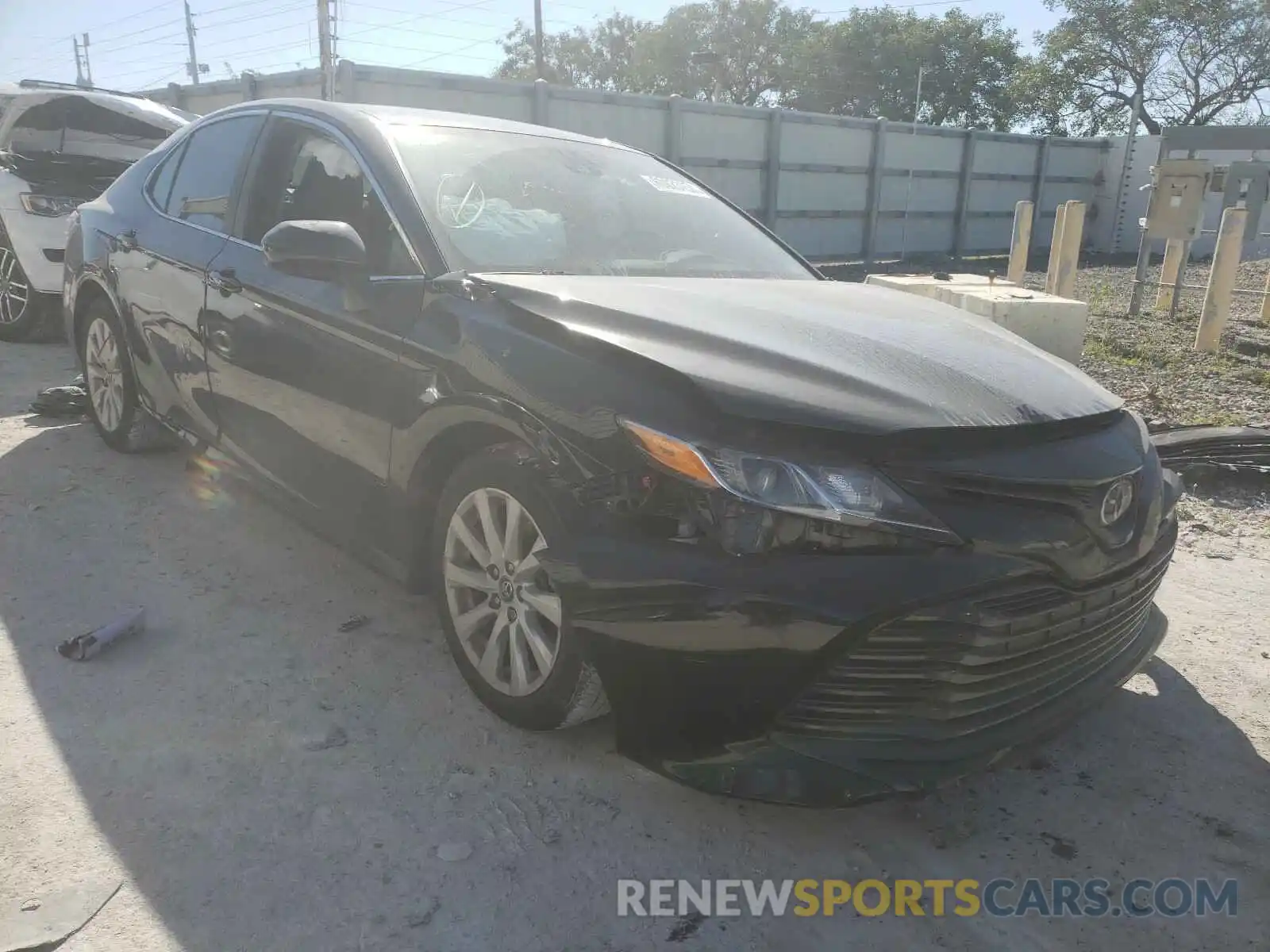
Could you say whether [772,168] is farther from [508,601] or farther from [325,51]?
[508,601]

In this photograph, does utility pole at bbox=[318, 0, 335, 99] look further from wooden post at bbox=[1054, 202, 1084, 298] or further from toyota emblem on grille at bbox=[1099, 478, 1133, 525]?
toyota emblem on grille at bbox=[1099, 478, 1133, 525]

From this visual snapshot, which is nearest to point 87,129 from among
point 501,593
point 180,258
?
point 180,258

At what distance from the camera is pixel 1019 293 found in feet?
21.7

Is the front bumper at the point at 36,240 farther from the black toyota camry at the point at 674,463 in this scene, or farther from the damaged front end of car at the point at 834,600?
the damaged front end of car at the point at 834,600

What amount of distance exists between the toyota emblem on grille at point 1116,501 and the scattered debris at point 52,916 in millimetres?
2284

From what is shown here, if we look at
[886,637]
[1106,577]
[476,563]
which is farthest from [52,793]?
[1106,577]

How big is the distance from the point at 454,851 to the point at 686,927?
21.7 inches

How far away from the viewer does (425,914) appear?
2055mm

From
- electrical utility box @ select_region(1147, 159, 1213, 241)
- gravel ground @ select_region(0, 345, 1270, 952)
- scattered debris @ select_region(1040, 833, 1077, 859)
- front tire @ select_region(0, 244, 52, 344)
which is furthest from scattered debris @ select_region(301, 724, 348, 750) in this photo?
electrical utility box @ select_region(1147, 159, 1213, 241)

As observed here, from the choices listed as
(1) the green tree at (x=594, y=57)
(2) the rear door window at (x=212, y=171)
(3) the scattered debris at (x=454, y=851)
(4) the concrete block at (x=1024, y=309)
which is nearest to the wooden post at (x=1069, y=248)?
(4) the concrete block at (x=1024, y=309)

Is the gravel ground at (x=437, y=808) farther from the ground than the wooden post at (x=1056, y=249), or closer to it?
closer to it

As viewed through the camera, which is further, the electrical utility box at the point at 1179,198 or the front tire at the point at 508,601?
the electrical utility box at the point at 1179,198

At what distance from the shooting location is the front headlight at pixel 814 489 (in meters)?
2.00

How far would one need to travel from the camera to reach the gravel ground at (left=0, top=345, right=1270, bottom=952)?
2.06 metres
